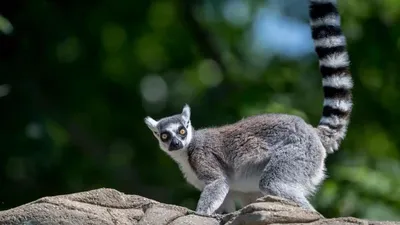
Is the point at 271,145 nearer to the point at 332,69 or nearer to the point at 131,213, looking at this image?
the point at 332,69

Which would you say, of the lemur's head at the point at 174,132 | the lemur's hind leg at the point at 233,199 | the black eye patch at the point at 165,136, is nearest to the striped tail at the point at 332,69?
the lemur's hind leg at the point at 233,199

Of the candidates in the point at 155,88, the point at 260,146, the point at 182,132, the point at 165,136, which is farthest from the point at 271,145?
the point at 155,88

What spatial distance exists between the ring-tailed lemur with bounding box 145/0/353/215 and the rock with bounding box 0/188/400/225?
1.01 metres

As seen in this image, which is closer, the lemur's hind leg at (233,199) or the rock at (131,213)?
the rock at (131,213)

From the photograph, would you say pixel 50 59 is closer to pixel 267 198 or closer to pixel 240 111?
pixel 240 111

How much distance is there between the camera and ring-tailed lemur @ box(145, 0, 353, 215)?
27.4ft

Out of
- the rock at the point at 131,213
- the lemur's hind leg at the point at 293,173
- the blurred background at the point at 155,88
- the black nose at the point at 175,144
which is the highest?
the rock at the point at 131,213

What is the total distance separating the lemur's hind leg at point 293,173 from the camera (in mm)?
8211

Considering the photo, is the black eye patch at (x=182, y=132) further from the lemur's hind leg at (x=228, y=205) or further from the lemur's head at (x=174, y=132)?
the lemur's hind leg at (x=228, y=205)

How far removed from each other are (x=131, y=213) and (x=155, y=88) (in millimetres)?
11639

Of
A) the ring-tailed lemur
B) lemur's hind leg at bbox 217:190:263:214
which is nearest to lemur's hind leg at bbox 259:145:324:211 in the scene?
the ring-tailed lemur

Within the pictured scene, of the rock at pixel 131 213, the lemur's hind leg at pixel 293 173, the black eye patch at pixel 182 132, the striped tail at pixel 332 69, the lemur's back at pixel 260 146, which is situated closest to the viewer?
the rock at pixel 131 213

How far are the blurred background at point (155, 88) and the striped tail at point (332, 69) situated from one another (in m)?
2.28

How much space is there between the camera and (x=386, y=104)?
15.3m
